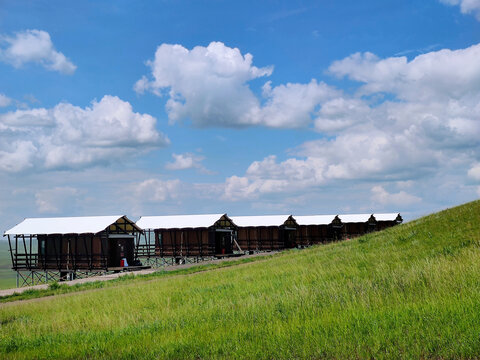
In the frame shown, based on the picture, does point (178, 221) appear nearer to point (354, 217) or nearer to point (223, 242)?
point (223, 242)

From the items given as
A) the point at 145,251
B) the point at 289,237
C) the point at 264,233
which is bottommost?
the point at 289,237

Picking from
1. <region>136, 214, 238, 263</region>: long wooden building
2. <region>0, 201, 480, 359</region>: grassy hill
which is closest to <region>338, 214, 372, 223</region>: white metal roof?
<region>136, 214, 238, 263</region>: long wooden building

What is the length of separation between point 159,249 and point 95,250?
9931 mm

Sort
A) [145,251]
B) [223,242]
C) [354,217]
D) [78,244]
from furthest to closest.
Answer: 1. [354,217]
2. [223,242]
3. [145,251]
4. [78,244]

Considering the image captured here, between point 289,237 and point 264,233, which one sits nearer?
point 264,233

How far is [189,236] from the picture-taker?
1884 inches

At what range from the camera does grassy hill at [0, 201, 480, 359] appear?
8016mm

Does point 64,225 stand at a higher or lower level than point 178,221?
higher

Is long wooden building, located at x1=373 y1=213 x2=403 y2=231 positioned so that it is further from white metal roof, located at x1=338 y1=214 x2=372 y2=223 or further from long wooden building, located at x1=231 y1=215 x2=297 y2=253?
long wooden building, located at x1=231 y1=215 x2=297 y2=253

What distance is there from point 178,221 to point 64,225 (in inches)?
463

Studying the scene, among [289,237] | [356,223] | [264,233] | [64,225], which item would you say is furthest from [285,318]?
[356,223]

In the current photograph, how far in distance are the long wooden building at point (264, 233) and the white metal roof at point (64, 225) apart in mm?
19077

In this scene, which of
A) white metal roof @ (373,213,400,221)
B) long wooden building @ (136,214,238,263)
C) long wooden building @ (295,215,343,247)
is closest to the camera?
long wooden building @ (136,214,238,263)

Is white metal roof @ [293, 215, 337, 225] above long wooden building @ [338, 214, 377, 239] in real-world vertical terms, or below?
above
